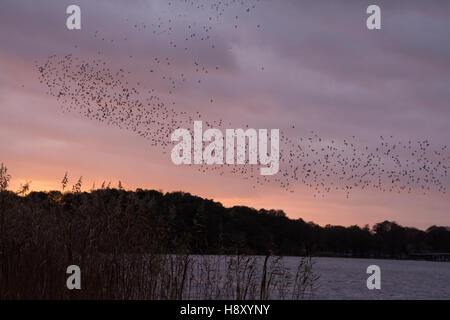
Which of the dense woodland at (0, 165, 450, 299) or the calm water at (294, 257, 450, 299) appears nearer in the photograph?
the dense woodland at (0, 165, 450, 299)

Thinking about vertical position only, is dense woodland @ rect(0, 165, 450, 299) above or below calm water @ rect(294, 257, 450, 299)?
above

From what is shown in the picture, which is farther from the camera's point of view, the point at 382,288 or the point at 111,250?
the point at 382,288

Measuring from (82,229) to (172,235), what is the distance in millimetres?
1857

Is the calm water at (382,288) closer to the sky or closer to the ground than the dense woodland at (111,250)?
closer to the ground

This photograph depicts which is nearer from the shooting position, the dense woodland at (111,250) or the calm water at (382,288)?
the dense woodland at (111,250)

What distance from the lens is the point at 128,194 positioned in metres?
9.06

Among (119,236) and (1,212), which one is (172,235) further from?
(1,212)

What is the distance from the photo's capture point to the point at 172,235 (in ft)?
32.1
